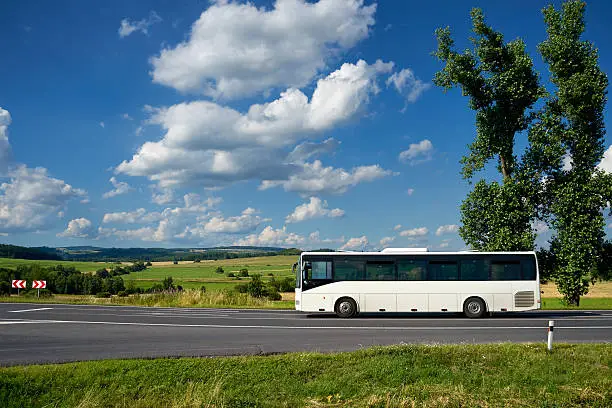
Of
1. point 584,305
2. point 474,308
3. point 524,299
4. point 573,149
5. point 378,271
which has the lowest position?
point 584,305

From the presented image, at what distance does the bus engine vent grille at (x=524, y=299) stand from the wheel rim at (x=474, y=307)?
1568 mm

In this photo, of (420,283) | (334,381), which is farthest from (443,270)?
(334,381)

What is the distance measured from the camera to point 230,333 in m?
16.2

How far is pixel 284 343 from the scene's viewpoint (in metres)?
13.9

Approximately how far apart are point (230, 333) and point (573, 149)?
2337cm

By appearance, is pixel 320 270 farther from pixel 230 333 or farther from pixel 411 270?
pixel 230 333

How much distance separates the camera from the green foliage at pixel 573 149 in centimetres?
2817

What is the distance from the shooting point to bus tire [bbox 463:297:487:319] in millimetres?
21625

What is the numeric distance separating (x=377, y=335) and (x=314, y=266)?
692cm

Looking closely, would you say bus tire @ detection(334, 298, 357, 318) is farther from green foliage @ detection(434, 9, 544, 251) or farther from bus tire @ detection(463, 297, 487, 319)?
green foliage @ detection(434, 9, 544, 251)

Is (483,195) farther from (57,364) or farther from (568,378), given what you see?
(57,364)

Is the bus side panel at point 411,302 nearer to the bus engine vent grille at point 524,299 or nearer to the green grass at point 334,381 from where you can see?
the bus engine vent grille at point 524,299

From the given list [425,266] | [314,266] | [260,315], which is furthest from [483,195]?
[260,315]

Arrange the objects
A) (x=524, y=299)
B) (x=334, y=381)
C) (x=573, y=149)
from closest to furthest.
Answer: (x=334, y=381), (x=524, y=299), (x=573, y=149)
